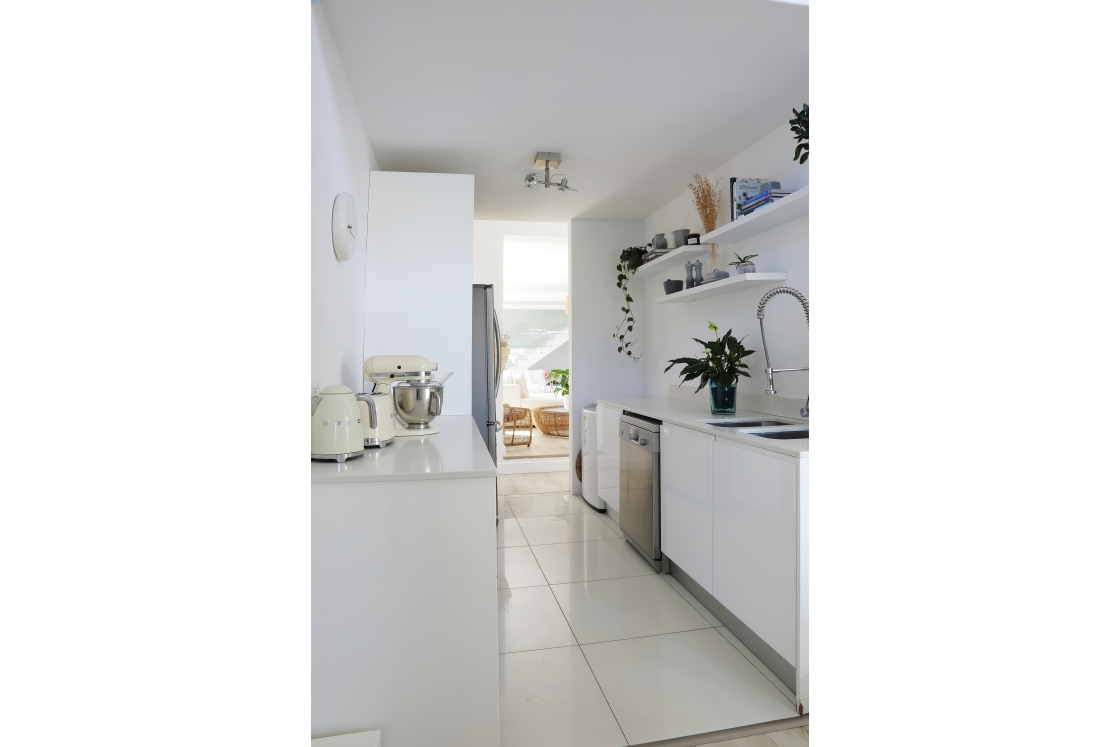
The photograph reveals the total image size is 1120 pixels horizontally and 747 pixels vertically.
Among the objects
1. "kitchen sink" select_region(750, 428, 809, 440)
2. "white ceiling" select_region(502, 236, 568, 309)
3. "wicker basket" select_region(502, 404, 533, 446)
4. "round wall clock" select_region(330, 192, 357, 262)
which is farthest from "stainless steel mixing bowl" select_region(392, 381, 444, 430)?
"wicker basket" select_region(502, 404, 533, 446)

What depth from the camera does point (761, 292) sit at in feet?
10.1

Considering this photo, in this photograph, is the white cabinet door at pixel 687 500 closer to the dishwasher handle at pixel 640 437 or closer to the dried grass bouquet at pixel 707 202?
the dishwasher handle at pixel 640 437

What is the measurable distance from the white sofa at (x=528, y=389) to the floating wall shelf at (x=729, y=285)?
428 cm

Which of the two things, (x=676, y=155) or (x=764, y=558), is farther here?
(x=676, y=155)

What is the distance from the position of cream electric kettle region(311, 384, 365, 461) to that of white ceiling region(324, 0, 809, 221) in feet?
4.12

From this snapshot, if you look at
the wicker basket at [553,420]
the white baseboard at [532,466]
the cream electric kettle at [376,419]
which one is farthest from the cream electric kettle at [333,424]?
the wicker basket at [553,420]

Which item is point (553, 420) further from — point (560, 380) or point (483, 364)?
point (483, 364)

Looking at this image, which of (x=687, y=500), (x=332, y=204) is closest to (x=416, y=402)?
(x=332, y=204)

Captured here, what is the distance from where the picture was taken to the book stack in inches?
104
